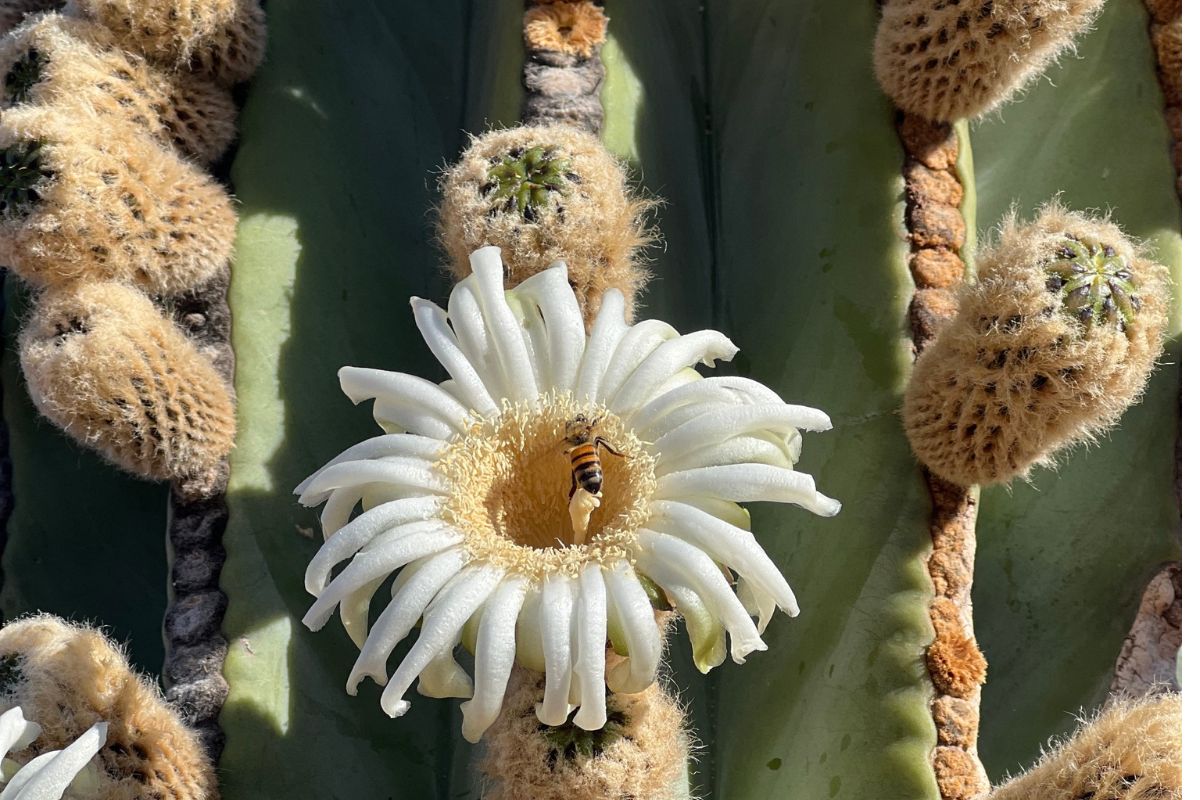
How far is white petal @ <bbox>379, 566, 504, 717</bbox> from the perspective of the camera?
68.3 inches

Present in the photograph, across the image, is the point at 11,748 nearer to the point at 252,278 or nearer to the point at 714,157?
the point at 252,278

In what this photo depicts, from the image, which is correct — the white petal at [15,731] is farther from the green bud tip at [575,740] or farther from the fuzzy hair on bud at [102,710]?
the green bud tip at [575,740]

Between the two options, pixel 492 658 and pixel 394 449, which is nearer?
pixel 492 658

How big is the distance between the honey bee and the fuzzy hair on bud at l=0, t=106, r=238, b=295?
97 cm

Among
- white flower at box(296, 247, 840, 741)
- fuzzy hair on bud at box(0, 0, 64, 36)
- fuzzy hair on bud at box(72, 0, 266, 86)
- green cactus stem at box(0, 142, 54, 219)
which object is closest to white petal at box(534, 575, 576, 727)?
white flower at box(296, 247, 840, 741)

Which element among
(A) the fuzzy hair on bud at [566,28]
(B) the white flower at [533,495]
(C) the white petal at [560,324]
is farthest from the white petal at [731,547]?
(A) the fuzzy hair on bud at [566,28]

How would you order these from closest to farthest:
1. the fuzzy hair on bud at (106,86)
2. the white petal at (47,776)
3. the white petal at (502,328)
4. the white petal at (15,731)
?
the white petal at (47,776) → the white petal at (15,731) → the white petal at (502,328) → the fuzzy hair on bud at (106,86)

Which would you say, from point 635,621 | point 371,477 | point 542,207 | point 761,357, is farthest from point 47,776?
point 761,357

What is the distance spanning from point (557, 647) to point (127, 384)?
1.03 metres

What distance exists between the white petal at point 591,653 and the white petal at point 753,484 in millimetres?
222

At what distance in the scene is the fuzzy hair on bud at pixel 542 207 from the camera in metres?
2.13

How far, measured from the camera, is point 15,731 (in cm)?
181

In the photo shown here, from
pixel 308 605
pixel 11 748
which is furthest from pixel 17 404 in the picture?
pixel 11 748

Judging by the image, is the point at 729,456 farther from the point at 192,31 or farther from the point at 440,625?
the point at 192,31
